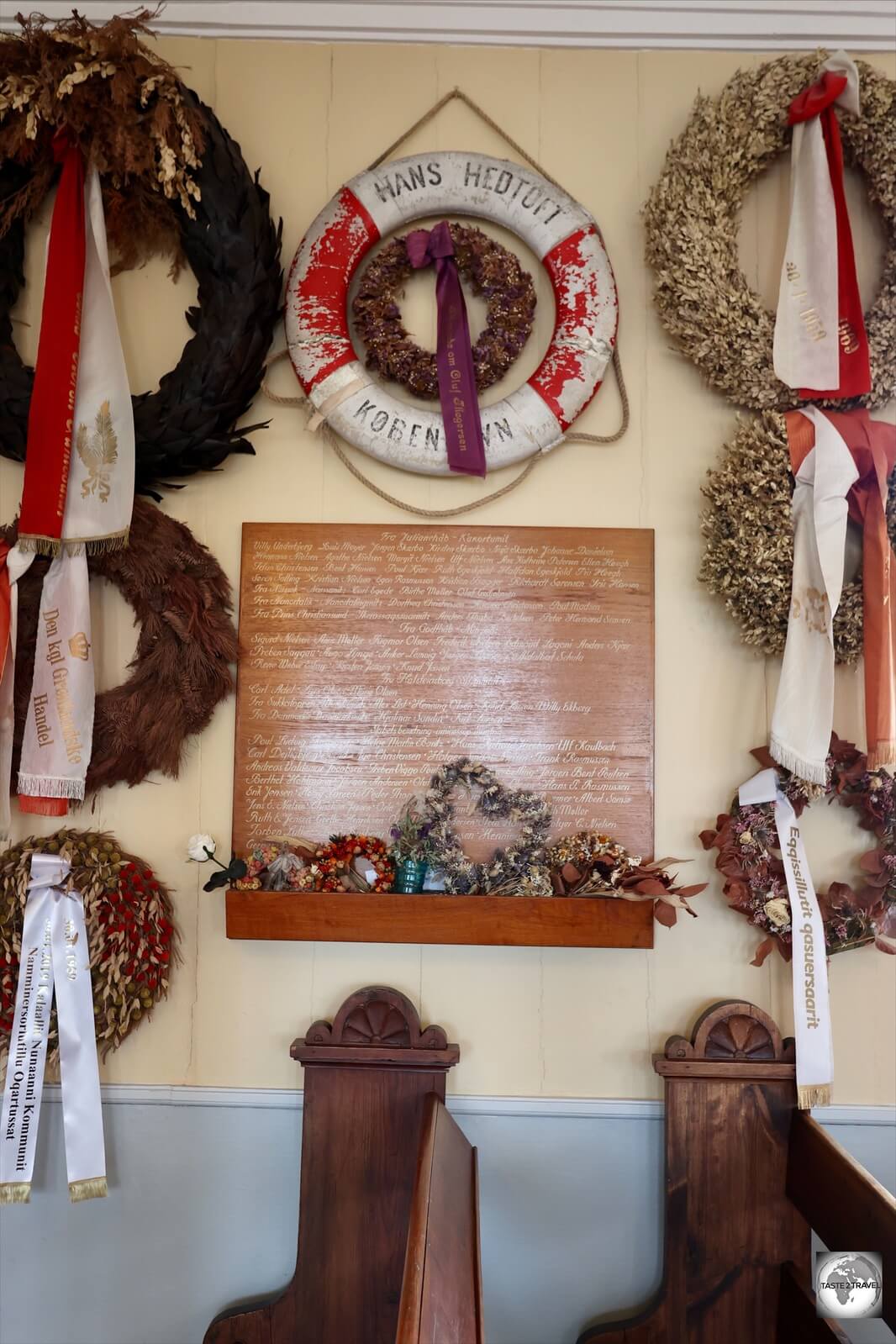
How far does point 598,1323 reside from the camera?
1.90 metres

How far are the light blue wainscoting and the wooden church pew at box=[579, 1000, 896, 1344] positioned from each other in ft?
0.29

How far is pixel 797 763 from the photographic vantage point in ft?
6.13

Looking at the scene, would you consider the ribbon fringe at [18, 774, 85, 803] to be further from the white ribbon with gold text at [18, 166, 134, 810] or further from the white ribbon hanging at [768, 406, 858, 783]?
the white ribbon hanging at [768, 406, 858, 783]

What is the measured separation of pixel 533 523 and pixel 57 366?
1019mm

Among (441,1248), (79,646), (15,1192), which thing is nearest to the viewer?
(441,1248)

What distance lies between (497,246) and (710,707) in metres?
1.07

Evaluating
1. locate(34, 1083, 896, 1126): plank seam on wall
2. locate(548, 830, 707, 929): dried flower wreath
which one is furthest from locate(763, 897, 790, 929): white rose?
locate(34, 1083, 896, 1126): plank seam on wall

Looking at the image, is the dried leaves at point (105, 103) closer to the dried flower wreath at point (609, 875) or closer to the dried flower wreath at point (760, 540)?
the dried flower wreath at point (760, 540)

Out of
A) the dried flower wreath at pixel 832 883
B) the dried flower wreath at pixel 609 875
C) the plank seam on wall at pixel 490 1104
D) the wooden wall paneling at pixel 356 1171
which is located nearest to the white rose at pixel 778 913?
the dried flower wreath at pixel 832 883

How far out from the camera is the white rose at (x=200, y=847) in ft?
6.16

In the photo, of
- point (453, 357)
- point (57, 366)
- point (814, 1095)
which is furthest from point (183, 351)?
point (814, 1095)

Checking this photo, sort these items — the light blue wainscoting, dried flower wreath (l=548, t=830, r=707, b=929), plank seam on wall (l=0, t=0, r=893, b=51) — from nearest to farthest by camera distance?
dried flower wreath (l=548, t=830, r=707, b=929) → the light blue wainscoting → plank seam on wall (l=0, t=0, r=893, b=51)

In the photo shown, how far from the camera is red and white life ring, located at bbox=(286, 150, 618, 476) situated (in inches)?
78.0

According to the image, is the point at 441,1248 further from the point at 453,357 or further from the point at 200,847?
the point at 453,357
